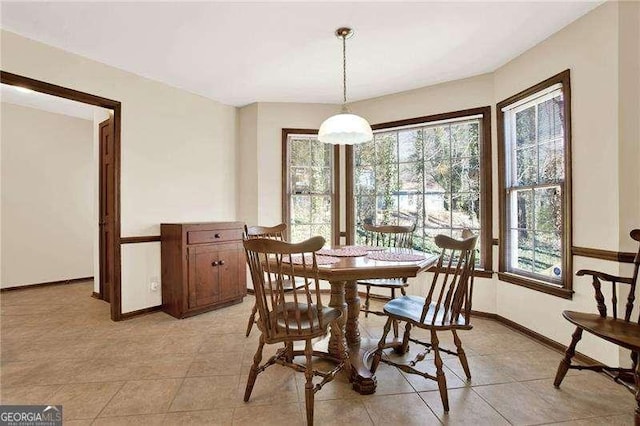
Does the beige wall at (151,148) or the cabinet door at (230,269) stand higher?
the beige wall at (151,148)

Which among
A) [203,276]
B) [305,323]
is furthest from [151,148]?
[305,323]

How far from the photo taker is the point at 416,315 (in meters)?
1.90

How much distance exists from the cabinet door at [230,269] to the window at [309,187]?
2.40 feet

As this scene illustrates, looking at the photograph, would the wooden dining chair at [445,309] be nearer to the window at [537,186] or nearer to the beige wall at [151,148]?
the window at [537,186]

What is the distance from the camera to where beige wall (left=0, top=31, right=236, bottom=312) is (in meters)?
2.81

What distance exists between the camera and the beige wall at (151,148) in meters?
2.81

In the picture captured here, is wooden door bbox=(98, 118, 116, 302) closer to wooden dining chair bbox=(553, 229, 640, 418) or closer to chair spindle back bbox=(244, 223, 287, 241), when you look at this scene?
chair spindle back bbox=(244, 223, 287, 241)

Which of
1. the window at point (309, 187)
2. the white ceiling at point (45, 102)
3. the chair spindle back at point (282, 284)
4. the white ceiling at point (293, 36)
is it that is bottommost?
the chair spindle back at point (282, 284)

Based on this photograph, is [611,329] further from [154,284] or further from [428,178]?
[154,284]

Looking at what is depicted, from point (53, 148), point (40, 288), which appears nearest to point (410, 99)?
point (53, 148)

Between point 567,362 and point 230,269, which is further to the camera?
point 230,269

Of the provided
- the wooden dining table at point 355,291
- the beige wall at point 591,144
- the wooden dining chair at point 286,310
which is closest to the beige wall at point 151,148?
the wooden dining chair at point 286,310

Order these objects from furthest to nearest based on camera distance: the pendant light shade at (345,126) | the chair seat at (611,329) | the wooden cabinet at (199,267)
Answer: the wooden cabinet at (199,267)
the pendant light shade at (345,126)
the chair seat at (611,329)

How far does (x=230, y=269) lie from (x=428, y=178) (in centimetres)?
247
